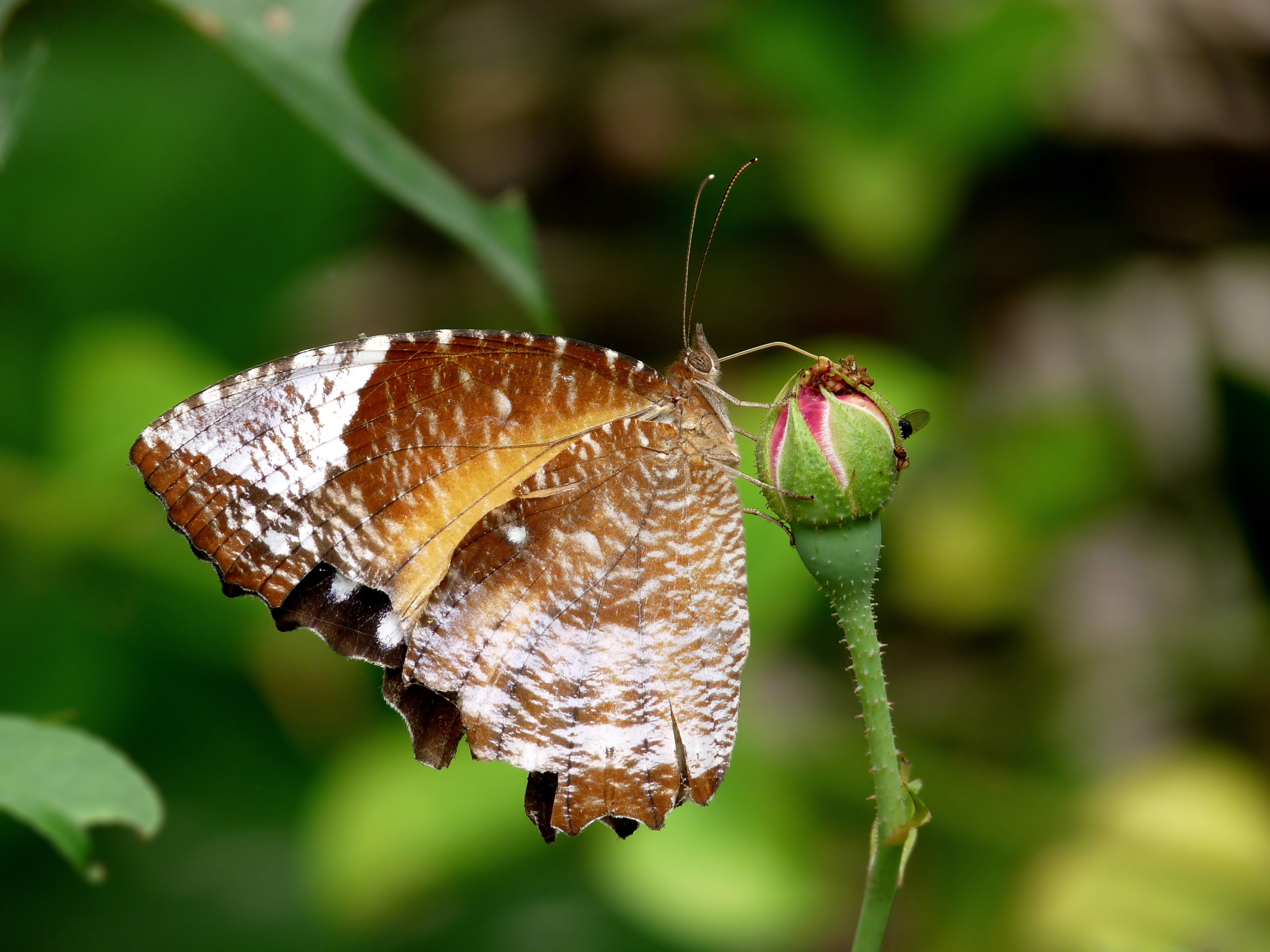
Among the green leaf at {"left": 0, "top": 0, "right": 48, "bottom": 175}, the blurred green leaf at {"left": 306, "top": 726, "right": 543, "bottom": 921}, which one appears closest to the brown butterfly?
the green leaf at {"left": 0, "top": 0, "right": 48, "bottom": 175}

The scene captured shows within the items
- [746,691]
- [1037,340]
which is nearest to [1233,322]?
[1037,340]

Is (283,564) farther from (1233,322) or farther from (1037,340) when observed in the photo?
(1233,322)

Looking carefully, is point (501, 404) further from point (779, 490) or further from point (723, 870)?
point (723, 870)

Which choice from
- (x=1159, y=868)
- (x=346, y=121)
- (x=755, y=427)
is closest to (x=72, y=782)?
(x=346, y=121)

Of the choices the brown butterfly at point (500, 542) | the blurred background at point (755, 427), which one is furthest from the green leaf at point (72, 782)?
the blurred background at point (755, 427)

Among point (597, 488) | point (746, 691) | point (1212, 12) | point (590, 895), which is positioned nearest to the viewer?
point (597, 488)

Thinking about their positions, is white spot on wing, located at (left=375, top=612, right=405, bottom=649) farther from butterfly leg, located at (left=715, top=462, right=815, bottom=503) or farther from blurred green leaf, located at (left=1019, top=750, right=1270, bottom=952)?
blurred green leaf, located at (left=1019, top=750, right=1270, bottom=952)

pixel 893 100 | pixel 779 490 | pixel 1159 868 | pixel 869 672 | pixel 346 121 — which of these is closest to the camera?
pixel 869 672
